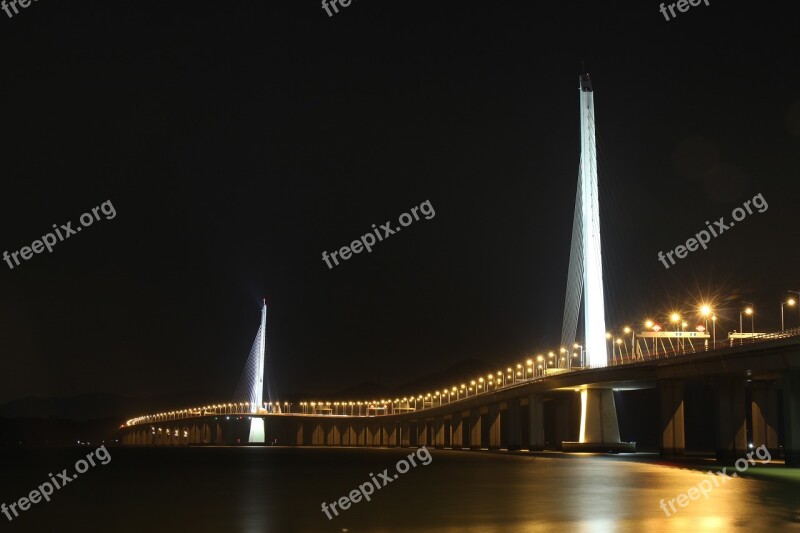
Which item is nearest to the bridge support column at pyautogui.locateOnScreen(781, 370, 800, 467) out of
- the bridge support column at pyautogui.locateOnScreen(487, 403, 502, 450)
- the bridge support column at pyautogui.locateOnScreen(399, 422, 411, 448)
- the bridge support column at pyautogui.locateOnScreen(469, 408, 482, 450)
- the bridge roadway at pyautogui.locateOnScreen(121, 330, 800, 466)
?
the bridge roadway at pyautogui.locateOnScreen(121, 330, 800, 466)

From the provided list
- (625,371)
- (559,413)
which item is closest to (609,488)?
(625,371)

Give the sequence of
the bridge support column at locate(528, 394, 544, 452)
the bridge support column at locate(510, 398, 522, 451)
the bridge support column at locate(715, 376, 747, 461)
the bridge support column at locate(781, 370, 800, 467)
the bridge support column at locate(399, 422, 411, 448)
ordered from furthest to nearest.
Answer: the bridge support column at locate(399, 422, 411, 448), the bridge support column at locate(510, 398, 522, 451), the bridge support column at locate(528, 394, 544, 452), the bridge support column at locate(715, 376, 747, 461), the bridge support column at locate(781, 370, 800, 467)

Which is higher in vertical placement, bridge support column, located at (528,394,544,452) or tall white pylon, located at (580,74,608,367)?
tall white pylon, located at (580,74,608,367)

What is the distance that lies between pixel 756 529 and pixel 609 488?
1531 cm

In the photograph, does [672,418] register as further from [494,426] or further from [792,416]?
[494,426]

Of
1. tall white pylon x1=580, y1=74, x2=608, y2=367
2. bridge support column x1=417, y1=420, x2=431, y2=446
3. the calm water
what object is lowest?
the calm water

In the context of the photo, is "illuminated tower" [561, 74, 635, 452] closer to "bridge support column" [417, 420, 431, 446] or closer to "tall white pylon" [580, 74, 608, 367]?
"tall white pylon" [580, 74, 608, 367]

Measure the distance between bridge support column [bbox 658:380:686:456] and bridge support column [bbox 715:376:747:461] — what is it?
30.3 ft

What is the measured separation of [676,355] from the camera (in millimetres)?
78438

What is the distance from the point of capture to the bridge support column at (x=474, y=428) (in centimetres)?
14343

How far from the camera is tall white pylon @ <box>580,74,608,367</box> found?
86.2 m

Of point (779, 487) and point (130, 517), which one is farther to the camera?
point (779, 487)

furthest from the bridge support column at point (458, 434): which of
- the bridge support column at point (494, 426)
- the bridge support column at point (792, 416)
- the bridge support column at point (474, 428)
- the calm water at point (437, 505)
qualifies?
the calm water at point (437, 505)

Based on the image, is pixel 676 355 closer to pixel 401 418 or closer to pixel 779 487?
pixel 779 487
